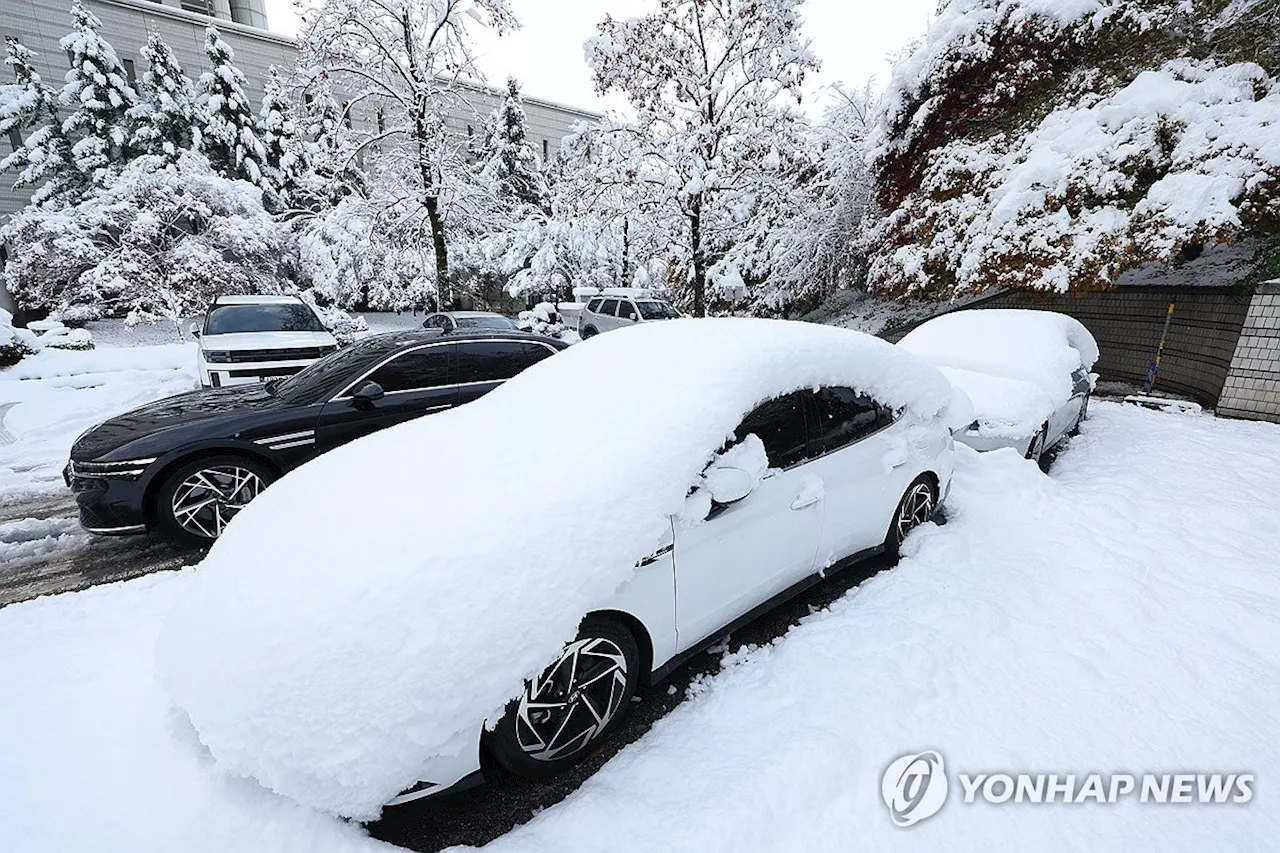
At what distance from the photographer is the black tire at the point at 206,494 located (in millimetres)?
4078

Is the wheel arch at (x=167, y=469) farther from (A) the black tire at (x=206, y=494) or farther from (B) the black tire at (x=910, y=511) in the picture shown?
(B) the black tire at (x=910, y=511)

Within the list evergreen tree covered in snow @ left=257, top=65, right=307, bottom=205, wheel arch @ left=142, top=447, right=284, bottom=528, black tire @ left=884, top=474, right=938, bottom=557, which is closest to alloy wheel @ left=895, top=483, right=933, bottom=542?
black tire @ left=884, top=474, right=938, bottom=557

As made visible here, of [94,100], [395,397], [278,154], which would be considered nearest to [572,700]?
[395,397]

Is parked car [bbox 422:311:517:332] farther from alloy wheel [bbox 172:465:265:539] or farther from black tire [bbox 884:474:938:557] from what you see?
black tire [bbox 884:474:938:557]

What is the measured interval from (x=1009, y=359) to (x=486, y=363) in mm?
5469

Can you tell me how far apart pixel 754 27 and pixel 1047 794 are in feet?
45.7

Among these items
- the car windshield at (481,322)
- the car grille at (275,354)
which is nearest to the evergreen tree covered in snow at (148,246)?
the car windshield at (481,322)

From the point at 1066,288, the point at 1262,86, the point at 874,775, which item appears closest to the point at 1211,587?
the point at 874,775

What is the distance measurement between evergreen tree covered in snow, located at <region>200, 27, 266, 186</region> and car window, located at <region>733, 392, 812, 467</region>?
2772 centimetres

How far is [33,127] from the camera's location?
23.5 metres

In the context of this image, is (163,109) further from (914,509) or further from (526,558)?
(914,509)

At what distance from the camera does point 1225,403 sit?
23.1 feet

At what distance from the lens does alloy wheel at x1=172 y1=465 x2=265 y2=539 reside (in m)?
4.14

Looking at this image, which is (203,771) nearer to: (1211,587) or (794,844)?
(794,844)
